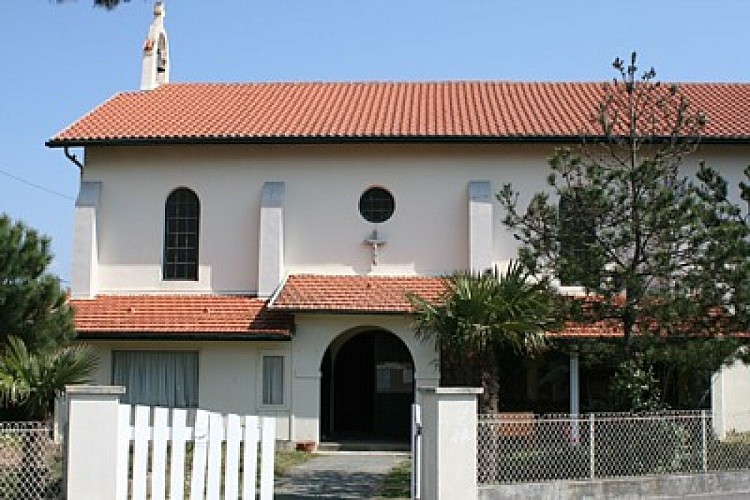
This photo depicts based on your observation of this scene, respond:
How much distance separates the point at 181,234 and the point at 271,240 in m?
2.41

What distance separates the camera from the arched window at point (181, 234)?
81.1 feet

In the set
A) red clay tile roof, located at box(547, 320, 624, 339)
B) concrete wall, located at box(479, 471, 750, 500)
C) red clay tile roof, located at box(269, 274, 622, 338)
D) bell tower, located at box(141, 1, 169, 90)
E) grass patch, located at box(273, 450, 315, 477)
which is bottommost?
grass patch, located at box(273, 450, 315, 477)

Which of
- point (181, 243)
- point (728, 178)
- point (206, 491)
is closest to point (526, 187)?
point (728, 178)

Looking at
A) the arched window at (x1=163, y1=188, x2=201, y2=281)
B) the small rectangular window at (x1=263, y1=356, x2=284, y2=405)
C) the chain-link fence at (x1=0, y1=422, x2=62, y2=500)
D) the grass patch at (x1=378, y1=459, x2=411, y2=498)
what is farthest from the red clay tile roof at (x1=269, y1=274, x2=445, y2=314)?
the chain-link fence at (x1=0, y1=422, x2=62, y2=500)

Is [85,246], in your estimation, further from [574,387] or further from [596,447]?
[596,447]

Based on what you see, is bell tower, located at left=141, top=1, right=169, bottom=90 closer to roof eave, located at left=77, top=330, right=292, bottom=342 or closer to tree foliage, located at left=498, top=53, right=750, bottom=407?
roof eave, located at left=77, top=330, right=292, bottom=342

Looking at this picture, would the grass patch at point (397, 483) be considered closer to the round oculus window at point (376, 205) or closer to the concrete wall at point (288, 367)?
the concrete wall at point (288, 367)

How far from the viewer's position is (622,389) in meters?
16.5

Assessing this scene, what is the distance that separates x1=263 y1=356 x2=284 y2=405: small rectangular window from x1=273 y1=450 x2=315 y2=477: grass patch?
148 cm

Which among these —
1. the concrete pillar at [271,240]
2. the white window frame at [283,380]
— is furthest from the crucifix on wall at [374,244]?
the white window frame at [283,380]

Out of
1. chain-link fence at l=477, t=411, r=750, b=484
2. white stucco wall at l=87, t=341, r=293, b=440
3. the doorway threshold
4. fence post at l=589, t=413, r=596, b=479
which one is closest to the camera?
chain-link fence at l=477, t=411, r=750, b=484

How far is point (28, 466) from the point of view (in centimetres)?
1143

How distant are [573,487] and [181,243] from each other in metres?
13.4

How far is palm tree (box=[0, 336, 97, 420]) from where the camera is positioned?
1324 cm
